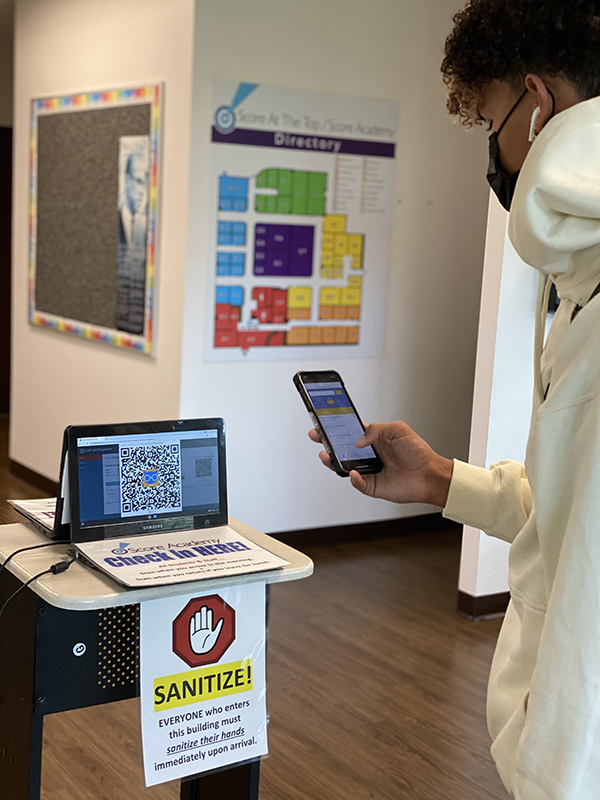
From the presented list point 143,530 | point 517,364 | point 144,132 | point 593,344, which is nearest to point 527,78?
point 593,344

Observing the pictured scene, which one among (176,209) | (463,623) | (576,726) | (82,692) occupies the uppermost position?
(176,209)

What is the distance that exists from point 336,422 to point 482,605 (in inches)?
89.3

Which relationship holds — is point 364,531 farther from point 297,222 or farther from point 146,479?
point 146,479

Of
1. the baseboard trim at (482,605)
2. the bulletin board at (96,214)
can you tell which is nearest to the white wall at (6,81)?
the bulletin board at (96,214)

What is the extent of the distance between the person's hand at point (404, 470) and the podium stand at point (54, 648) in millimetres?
243

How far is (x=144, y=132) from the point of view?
430cm

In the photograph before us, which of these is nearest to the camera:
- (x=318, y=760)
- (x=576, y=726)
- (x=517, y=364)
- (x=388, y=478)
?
(x=576, y=726)

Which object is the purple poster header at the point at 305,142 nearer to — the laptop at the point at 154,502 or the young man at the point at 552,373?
the laptop at the point at 154,502

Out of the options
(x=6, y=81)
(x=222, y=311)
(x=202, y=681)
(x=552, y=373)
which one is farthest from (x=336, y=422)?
(x=6, y=81)

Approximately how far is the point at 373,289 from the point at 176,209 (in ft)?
3.52

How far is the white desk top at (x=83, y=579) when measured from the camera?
1.52 metres

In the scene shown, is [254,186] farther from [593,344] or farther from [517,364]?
[593,344]

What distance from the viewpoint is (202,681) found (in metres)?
1.68

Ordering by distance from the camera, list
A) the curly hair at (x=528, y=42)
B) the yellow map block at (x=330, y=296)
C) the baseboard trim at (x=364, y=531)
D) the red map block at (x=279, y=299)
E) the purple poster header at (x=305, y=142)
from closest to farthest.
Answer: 1. the curly hair at (x=528, y=42)
2. the purple poster header at (x=305, y=142)
3. the red map block at (x=279, y=299)
4. the yellow map block at (x=330, y=296)
5. the baseboard trim at (x=364, y=531)
